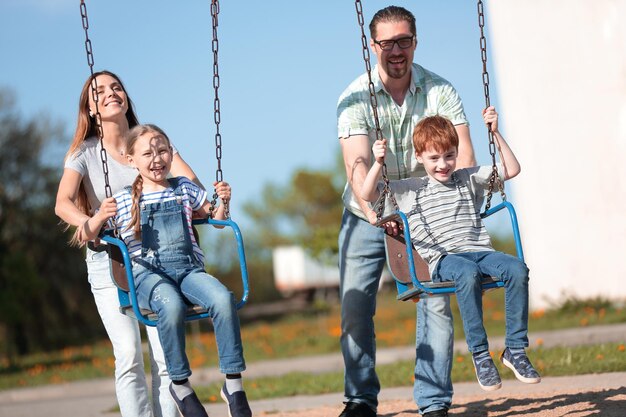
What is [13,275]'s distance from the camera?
20.3 metres

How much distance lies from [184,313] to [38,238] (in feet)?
70.9

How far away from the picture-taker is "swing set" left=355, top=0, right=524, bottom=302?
16.2 ft

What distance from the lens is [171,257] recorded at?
5047 millimetres

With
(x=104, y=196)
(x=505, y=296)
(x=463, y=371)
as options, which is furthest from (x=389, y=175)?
(x=463, y=371)

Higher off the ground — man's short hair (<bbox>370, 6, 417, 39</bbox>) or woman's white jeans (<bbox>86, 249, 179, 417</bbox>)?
man's short hair (<bbox>370, 6, 417, 39</bbox>)

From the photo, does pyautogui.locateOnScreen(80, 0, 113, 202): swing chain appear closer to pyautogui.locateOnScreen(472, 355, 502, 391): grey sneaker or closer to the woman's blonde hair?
the woman's blonde hair

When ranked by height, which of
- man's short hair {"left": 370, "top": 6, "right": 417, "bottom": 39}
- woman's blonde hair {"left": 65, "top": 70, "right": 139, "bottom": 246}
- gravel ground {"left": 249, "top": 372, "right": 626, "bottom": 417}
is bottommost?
gravel ground {"left": 249, "top": 372, "right": 626, "bottom": 417}

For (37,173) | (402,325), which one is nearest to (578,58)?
(402,325)

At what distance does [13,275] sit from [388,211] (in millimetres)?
16342

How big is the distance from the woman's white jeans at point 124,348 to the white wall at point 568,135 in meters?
10.6

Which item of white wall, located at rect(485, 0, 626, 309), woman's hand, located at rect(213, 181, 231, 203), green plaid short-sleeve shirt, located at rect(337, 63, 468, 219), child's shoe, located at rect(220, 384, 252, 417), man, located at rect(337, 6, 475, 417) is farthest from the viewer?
white wall, located at rect(485, 0, 626, 309)

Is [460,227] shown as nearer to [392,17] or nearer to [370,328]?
[370,328]

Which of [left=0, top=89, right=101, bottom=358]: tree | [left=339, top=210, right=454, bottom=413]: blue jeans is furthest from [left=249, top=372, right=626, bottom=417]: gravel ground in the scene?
[left=0, top=89, right=101, bottom=358]: tree

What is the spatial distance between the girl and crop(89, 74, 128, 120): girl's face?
0.37 m
